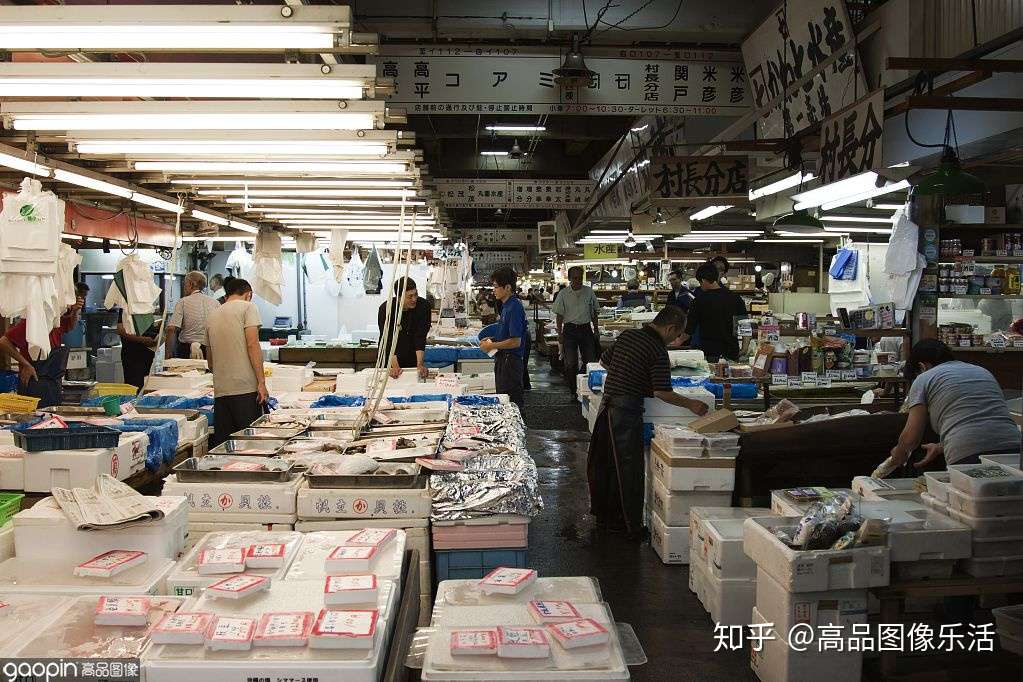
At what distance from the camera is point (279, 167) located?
662cm

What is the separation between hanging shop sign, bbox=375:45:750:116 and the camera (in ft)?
27.5

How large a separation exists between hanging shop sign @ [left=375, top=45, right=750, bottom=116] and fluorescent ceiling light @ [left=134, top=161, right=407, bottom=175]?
191 cm

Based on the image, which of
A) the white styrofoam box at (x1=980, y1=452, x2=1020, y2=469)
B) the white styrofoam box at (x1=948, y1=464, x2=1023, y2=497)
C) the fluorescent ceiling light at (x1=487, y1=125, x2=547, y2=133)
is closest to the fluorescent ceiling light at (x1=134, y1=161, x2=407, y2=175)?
the white styrofoam box at (x1=948, y1=464, x2=1023, y2=497)

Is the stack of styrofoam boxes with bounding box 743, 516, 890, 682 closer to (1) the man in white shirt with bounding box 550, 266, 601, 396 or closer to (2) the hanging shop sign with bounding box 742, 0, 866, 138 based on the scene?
(2) the hanging shop sign with bounding box 742, 0, 866, 138

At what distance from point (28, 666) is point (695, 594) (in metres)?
4.33

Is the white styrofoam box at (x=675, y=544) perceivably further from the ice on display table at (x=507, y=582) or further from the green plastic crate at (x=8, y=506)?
the green plastic crate at (x=8, y=506)

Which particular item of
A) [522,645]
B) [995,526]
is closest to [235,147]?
[522,645]

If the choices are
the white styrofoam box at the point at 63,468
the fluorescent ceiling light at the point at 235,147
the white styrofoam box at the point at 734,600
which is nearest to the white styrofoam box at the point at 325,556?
the white styrofoam box at the point at 63,468

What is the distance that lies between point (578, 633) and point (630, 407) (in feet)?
13.9

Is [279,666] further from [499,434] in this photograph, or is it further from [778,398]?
[778,398]

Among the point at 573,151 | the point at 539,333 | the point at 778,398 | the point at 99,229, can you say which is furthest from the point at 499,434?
the point at 539,333

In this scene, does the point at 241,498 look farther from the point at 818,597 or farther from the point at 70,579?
the point at 818,597

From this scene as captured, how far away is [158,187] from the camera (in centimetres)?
811

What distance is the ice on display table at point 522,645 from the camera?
103 inches
